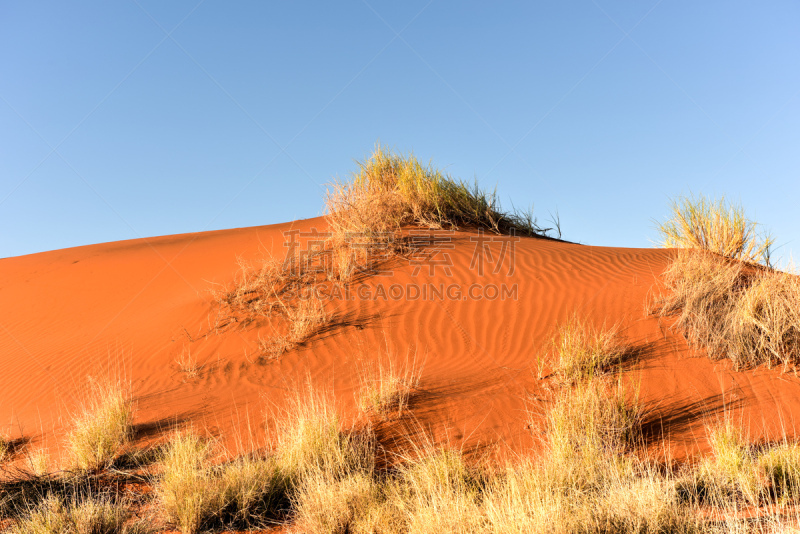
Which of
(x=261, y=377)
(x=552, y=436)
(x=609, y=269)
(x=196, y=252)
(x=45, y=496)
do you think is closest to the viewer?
(x=45, y=496)

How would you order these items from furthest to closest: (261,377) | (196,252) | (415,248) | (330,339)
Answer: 1. (196,252)
2. (415,248)
3. (330,339)
4. (261,377)

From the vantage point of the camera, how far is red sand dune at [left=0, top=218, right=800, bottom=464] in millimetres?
5512

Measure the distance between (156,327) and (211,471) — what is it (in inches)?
213

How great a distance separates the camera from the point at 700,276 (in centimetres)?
733

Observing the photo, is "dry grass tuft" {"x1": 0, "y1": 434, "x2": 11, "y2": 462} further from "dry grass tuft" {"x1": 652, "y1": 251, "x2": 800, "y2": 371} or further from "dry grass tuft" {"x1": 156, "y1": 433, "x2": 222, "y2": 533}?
"dry grass tuft" {"x1": 652, "y1": 251, "x2": 800, "y2": 371}

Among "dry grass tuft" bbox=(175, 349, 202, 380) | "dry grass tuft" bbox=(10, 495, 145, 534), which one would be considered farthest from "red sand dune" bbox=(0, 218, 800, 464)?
"dry grass tuft" bbox=(10, 495, 145, 534)

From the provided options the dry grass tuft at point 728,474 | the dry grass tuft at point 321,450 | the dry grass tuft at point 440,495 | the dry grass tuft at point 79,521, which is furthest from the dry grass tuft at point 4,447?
the dry grass tuft at point 728,474

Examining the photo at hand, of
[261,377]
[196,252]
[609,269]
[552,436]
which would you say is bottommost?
[552,436]

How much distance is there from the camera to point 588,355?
596 centimetres

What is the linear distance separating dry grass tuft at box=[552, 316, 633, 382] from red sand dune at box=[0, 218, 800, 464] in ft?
0.83

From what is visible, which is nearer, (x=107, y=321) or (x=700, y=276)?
(x=700, y=276)

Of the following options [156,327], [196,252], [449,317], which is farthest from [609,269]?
[196,252]

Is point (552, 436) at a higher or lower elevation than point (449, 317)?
lower

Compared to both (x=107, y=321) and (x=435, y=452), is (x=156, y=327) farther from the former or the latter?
(x=435, y=452)
